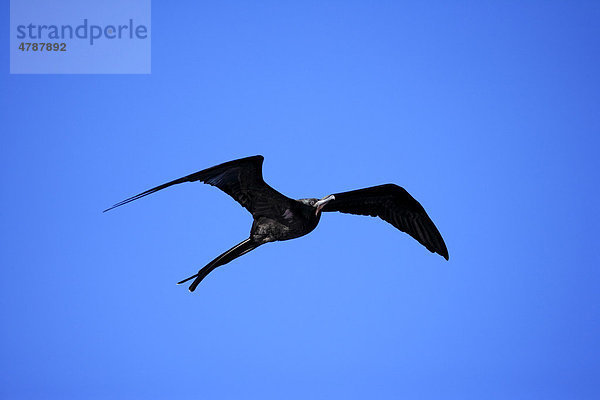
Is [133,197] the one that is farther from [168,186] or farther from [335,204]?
[335,204]

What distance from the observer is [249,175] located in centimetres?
532

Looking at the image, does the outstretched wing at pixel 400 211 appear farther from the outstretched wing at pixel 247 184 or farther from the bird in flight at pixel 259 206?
the outstretched wing at pixel 247 184

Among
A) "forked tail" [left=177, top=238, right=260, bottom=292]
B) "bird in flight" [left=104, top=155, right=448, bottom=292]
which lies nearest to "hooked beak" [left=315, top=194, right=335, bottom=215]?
"bird in flight" [left=104, top=155, right=448, bottom=292]

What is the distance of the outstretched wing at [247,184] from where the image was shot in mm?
5141

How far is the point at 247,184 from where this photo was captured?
5414 mm

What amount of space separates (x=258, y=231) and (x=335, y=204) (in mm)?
995

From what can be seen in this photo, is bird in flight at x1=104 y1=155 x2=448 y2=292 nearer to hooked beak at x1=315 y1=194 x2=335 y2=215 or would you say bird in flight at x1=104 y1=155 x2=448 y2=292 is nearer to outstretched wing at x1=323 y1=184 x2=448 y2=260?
hooked beak at x1=315 y1=194 x2=335 y2=215

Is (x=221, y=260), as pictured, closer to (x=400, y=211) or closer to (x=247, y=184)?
(x=247, y=184)

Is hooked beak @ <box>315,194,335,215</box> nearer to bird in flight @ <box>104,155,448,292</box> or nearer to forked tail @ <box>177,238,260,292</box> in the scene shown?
bird in flight @ <box>104,155,448,292</box>

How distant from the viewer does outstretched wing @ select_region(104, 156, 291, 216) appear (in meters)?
5.14

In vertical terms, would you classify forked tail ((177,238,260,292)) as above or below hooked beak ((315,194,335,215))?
below

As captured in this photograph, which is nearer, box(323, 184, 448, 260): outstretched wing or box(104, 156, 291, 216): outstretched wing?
box(104, 156, 291, 216): outstretched wing

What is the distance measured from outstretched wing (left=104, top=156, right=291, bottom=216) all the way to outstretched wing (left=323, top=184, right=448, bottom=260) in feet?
3.39

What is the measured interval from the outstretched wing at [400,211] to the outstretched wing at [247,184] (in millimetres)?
1032
